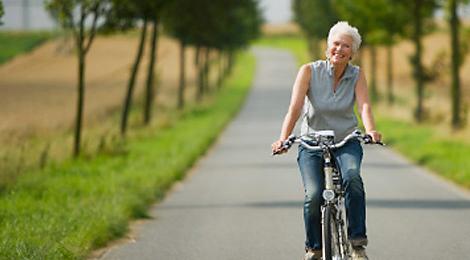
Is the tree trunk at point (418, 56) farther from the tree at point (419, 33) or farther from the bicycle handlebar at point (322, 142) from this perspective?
the bicycle handlebar at point (322, 142)

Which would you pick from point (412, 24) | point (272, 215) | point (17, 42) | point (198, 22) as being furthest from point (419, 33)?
point (17, 42)

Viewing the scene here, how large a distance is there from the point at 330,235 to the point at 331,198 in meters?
0.24

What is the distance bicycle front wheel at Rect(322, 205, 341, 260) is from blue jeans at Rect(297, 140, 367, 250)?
260 millimetres

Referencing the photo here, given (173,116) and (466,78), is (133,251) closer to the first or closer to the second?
(173,116)

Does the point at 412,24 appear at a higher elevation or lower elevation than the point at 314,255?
higher

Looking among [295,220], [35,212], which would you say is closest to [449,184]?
[295,220]

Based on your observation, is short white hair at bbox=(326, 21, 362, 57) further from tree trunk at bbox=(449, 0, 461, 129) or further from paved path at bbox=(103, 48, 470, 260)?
tree trunk at bbox=(449, 0, 461, 129)

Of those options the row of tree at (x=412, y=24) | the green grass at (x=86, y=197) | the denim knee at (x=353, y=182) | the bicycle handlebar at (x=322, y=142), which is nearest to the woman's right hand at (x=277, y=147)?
the bicycle handlebar at (x=322, y=142)

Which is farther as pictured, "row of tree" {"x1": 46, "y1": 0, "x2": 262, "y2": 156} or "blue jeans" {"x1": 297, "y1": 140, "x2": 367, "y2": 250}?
"row of tree" {"x1": 46, "y1": 0, "x2": 262, "y2": 156}

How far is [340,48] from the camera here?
8.73m

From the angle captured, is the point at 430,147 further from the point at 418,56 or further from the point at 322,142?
the point at 322,142

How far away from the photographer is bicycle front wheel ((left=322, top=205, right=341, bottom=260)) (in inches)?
332

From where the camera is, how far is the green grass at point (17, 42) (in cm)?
10331

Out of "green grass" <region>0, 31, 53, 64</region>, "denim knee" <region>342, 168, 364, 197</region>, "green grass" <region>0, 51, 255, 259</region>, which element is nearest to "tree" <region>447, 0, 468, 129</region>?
"green grass" <region>0, 51, 255, 259</region>
